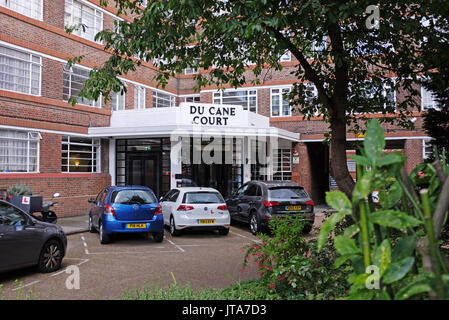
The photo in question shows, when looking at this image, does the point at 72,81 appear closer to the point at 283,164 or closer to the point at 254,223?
the point at 254,223

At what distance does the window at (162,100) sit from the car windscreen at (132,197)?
1212cm

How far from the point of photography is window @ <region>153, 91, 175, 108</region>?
72.2ft

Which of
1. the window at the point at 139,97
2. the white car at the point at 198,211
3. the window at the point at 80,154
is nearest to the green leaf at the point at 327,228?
the white car at the point at 198,211

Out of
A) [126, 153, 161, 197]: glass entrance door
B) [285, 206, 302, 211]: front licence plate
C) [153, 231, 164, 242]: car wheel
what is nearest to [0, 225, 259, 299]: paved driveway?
[153, 231, 164, 242]: car wheel

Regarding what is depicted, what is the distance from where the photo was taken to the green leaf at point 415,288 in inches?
62.4

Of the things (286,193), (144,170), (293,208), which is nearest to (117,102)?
(144,170)

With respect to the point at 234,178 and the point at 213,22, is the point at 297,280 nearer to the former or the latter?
the point at 213,22

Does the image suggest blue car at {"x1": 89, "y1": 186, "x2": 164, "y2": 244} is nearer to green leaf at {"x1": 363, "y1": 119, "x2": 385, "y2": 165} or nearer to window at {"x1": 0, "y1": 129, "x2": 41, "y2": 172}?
window at {"x1": 0, "y1": 129, "x2": 41, "y2": 172}

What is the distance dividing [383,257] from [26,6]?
16.4 m

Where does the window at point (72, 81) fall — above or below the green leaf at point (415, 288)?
above

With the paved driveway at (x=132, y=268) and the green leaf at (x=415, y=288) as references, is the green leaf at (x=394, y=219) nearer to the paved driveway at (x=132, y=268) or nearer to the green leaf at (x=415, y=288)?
the green leaf at (x=415, y=288)
